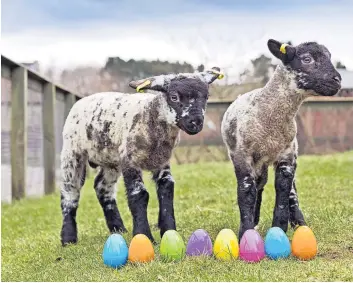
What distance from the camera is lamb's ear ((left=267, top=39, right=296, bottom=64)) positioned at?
574cm

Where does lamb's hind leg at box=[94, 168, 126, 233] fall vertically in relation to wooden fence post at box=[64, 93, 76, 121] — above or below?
below

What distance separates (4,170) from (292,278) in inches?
303

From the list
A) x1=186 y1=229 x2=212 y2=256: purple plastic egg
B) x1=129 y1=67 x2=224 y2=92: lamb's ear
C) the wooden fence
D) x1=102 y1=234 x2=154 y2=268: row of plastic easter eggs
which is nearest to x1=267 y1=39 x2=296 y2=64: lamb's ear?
x1=129 y1=67 x2=224 y2=92: lamb's ear

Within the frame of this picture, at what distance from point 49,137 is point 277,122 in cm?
794

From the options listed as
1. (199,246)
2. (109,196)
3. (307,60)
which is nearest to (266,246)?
(199,246)

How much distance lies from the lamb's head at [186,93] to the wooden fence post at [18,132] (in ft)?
18.1

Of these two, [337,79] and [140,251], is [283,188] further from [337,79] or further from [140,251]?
[140,251]

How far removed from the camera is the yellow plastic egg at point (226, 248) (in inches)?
201

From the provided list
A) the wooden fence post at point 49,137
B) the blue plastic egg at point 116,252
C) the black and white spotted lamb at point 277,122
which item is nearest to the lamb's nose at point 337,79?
the black and white spotted lamb at point 277,122

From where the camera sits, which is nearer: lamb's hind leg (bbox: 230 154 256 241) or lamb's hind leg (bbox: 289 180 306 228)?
lamb's hind leg (bbox: 230 154 256 241)

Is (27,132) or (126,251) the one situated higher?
(27,132)

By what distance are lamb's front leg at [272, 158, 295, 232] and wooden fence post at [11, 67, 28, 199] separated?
5.89m

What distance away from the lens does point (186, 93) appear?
557 centimetres

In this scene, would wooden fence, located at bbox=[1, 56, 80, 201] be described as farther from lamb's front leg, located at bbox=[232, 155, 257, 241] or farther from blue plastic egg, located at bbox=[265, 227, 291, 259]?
blue plastic egg, located at bbox=[265, 227, 291, 259]
